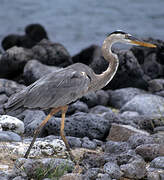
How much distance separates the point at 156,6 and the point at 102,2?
3.72 m

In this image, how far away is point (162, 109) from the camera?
9859 millimetres

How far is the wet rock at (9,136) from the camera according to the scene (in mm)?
6211

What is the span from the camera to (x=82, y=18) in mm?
27438

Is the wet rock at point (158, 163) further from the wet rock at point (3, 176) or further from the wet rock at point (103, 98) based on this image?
the wet rock at point (103, 98)

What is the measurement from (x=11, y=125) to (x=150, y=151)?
91.4 inches

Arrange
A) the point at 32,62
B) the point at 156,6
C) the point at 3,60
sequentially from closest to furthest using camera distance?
1. the point at 32,62
2. the point at 3,60
3. the point at 156,6

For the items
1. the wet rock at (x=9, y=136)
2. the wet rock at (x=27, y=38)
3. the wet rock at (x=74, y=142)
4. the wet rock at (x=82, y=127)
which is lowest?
the wet rock at (x=27, y=38)

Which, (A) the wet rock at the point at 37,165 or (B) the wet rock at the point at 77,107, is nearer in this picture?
(A) the wet rock at the point at 37,165

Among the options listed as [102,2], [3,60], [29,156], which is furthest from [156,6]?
[29,156]

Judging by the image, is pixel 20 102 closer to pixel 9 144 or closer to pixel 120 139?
pixel 9 144

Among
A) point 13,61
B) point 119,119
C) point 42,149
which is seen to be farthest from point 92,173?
point 13,61

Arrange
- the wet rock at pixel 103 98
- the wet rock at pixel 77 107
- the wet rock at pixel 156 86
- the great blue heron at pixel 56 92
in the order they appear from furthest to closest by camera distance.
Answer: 1. the wet rock at pixel 156 86
2. the wet rock at pixel 103 98
3. the wet rock at pixel 77 107
4. the great blue heron at pixel 56 92

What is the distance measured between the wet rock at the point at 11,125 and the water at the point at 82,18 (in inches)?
662

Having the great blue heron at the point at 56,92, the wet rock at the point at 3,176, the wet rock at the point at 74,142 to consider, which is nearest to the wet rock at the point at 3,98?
the wet rock at the point at 74,142
